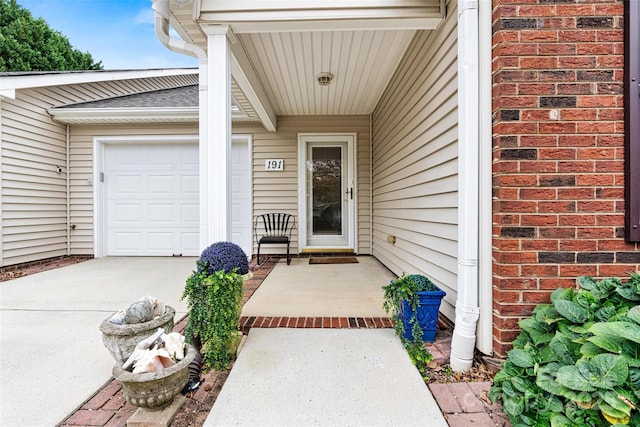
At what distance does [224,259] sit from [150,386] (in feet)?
2.57

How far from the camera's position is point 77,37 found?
14.4m

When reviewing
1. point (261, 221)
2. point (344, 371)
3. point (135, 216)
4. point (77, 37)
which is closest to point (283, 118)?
point (261, 221)

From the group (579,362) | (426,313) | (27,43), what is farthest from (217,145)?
(27,43)

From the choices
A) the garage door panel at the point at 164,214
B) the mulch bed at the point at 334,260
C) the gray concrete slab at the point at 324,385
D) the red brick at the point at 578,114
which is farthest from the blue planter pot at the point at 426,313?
the garage door panel at the point at 164,214

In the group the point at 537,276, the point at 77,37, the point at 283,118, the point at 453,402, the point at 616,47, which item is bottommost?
the point at 453,402

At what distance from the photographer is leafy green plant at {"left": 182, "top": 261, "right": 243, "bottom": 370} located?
1.73 meters

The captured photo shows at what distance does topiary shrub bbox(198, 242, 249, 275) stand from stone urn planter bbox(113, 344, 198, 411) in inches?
24.9

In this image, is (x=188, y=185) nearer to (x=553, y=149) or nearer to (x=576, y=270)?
(x=553, y=149)

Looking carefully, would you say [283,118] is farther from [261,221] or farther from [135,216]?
[135,216]

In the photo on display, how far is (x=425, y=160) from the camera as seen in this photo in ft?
8.90

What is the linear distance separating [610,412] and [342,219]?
4.40 meters

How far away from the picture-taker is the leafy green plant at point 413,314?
5.85 feet

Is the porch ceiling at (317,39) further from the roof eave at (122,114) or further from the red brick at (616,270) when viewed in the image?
the red brick at (616,270)

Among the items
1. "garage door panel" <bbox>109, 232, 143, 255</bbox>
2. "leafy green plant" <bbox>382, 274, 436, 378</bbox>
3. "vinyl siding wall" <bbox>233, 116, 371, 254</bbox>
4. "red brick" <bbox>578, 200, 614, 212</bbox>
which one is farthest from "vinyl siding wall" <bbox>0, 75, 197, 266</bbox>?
"red brick" <bbox>578, 200, 614, 212</bbox>
